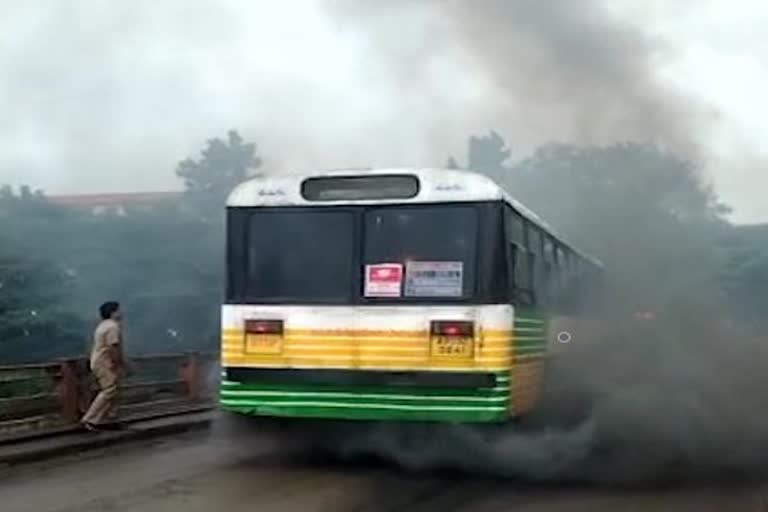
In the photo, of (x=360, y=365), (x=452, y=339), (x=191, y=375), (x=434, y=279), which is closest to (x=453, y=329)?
(x=452, y=339)

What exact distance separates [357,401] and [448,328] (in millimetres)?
1053

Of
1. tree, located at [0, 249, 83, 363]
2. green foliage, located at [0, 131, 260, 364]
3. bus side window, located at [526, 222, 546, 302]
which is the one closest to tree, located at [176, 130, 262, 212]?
green foliage, located at [0, 131, 260, 364]

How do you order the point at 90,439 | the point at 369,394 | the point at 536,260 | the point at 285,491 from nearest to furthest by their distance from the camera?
1. the point at 285,491
2. the point at 369,394
3. the point at 536,260
4. the point at 90,439

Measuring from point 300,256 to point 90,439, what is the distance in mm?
4088

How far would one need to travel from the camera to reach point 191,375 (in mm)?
20375

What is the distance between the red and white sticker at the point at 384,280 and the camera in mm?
11008

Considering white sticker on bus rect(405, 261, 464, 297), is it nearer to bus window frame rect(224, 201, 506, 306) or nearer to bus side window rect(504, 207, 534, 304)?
bus window frame rect(224, 201, 506, 306)

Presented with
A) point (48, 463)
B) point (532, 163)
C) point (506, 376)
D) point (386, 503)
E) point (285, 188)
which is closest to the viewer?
point (386, 503)

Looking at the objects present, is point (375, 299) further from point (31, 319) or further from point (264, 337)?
point (31, 319)

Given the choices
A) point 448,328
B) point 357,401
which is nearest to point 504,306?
point 448,328

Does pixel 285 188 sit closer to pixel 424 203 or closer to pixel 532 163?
pixel 424 203

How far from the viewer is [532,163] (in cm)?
3100

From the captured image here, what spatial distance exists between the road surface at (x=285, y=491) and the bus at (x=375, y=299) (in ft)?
2.13

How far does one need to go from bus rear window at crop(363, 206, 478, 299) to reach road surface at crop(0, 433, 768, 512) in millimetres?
1757
